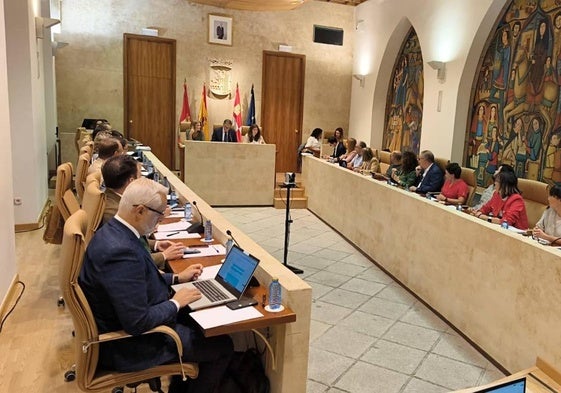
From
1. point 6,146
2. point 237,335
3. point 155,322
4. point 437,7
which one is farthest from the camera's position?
point 437,7

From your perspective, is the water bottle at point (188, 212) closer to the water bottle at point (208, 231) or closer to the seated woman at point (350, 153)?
the water bottle at point (208, 231)

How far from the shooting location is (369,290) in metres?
4.67

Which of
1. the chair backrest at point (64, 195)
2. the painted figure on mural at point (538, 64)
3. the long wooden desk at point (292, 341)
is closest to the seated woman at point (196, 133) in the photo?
the painted figure on mural at point (538, 64)

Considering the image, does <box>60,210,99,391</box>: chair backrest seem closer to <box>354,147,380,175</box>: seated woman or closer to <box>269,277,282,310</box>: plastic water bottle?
<box>269,277,282,310</box>: plastic water bottle

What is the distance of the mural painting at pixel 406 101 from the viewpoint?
935cm

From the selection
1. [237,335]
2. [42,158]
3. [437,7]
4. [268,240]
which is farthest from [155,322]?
[437,7]

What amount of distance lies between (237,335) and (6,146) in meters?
2.48

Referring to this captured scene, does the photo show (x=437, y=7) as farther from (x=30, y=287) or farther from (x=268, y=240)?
(x=30, y=287)

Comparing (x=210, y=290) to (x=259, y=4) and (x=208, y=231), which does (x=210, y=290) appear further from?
(x=259, y=4)

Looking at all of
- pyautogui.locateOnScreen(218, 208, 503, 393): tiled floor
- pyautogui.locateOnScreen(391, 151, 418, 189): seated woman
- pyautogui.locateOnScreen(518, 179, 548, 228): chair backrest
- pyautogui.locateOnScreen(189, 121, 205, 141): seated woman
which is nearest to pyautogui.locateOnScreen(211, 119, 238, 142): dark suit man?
pyautogui.locateOnScreen(189, 121, 205, 141): seated woman

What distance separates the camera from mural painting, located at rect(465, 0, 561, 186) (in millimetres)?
6355

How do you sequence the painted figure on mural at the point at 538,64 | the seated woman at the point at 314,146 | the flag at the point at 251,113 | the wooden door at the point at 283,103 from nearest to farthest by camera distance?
the painted figure on mural at the point at 538,64, the seated woman at the point at 314,146, the flag at the point at 251,113, the wooden door at the point at 283,103

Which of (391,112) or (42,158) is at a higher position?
(391,112)

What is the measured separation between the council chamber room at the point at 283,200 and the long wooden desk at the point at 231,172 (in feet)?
0.13
